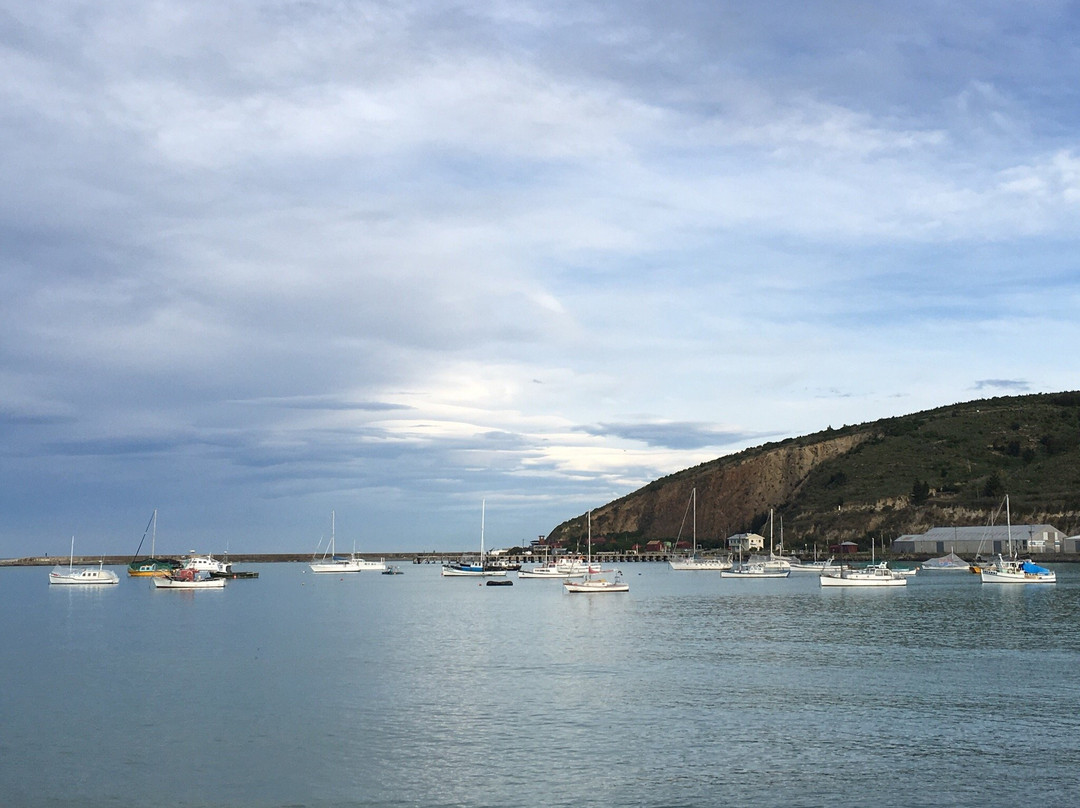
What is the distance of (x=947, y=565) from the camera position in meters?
142

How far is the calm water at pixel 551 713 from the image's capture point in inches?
947

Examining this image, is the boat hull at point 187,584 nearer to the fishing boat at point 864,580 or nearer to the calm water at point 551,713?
the calm water at point 551,713

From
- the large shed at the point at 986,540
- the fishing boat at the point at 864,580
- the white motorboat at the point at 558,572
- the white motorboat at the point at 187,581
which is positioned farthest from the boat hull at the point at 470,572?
the large shed at the point at 986,540

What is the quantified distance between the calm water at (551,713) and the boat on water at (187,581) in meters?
51.4

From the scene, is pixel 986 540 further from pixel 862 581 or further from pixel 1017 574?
pixel 862 581

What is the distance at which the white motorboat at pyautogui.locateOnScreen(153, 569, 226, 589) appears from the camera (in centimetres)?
11862

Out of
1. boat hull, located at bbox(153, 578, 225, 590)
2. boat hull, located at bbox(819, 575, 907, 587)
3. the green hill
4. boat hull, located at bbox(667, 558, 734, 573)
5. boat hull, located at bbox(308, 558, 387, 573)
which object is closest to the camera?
boat hull, located at bbox(819, 575, 907, 587)

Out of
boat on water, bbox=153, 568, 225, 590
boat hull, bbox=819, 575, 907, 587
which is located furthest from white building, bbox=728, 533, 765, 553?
boat on water, bbox=153, 568, 225, 590

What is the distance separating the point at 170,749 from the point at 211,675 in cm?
1505

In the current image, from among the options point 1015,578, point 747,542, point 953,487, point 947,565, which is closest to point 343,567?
point 747,542

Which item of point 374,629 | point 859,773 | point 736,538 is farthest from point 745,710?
point 736,538

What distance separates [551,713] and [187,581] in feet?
322

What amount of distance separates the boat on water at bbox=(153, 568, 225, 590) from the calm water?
5143cm

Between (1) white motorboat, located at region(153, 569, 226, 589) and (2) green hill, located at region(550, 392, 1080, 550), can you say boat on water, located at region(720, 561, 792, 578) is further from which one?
(1) white motorboat, located at region(153, 569, 226, 589)
